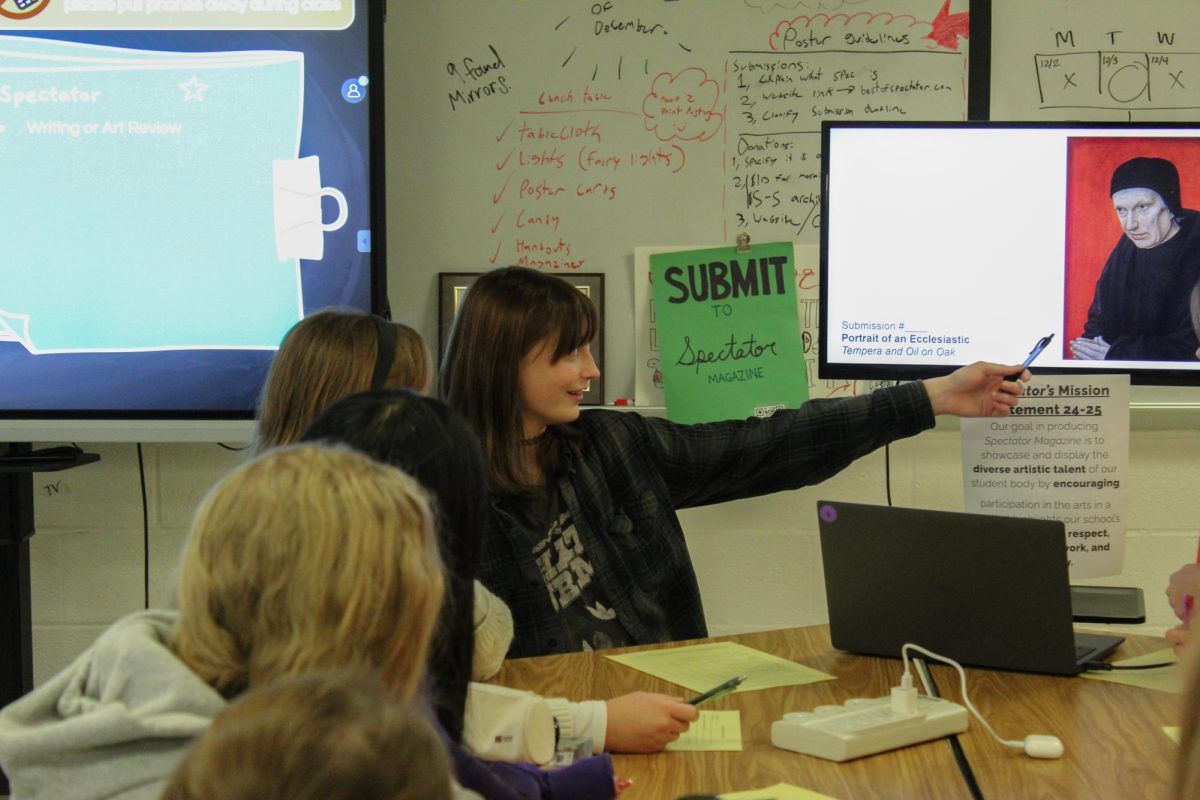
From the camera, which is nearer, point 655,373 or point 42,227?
point 42,227

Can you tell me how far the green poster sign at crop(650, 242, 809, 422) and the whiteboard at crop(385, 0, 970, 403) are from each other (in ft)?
0.38

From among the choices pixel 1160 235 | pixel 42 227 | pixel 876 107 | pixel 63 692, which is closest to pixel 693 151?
pixel 876 107

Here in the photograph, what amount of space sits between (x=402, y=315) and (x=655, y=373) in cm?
61

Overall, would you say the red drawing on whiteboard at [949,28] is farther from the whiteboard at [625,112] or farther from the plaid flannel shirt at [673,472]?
the plaid flannel shirt at [673,472]

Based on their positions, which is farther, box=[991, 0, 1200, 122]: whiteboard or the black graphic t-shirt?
box=[991, 0, 1200, 122]: whiteboard

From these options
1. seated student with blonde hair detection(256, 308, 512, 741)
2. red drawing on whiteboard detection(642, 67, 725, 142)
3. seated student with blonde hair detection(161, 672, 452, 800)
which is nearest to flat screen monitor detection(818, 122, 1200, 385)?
red drawing on whiteboard detection(642, 67, 725, 142)

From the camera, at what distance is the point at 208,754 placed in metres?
0.65

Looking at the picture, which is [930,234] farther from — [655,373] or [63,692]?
[63,692]

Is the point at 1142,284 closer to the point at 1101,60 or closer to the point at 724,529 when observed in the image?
the point at 1101,60

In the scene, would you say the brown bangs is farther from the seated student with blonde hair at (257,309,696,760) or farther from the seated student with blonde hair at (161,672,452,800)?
the seated student with blonde hair at (161,672,452,800)

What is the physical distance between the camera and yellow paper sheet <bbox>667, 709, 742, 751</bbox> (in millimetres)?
1535

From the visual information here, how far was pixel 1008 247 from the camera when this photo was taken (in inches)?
94.5

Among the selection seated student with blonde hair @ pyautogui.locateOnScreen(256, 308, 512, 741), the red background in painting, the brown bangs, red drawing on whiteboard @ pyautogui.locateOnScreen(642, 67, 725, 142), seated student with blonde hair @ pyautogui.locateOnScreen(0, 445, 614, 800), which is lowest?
seated student with blonde hair @ pyautogui.locateOnScreen(0, 445, 614, 800)

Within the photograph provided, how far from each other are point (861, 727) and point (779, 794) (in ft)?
0.60
